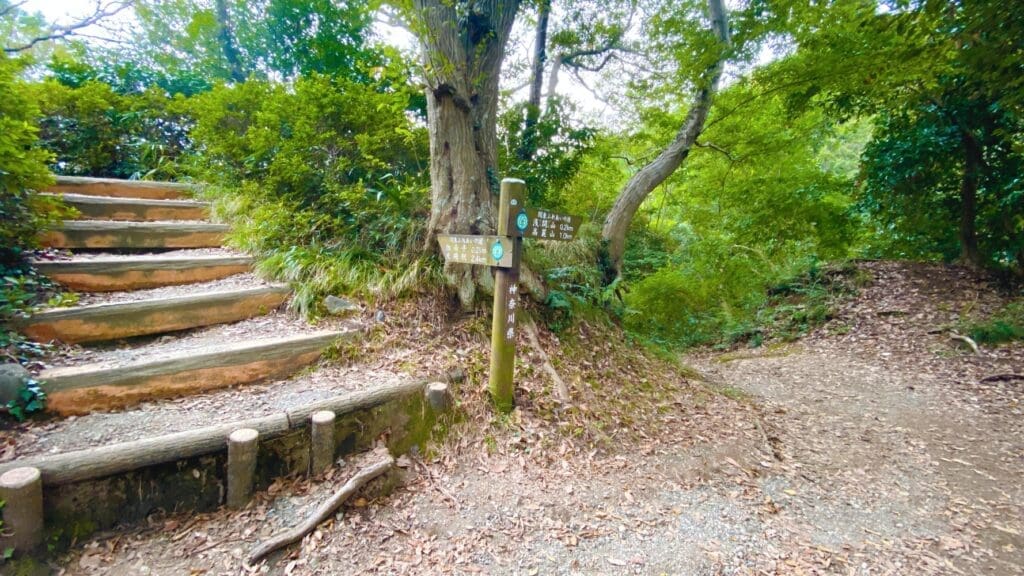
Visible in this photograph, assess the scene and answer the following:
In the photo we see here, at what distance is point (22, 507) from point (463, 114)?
356cm

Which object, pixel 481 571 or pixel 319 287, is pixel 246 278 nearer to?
pixel 319 287

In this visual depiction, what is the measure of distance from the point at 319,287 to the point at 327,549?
2.20m

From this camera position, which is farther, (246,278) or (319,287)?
(246,278)

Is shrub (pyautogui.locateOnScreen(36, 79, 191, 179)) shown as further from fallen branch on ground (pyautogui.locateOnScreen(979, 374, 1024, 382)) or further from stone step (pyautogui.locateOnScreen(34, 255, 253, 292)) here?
fallen branch on ground (pyautogui.locateOnScreen(979, 374, 1024, 382))

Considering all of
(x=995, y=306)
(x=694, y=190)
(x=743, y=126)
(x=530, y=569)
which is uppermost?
(x=743, y=126)

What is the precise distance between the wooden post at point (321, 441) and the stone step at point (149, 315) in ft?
5.57

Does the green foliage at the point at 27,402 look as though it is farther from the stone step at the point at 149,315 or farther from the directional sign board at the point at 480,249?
the directional sign board at the point at 480,249

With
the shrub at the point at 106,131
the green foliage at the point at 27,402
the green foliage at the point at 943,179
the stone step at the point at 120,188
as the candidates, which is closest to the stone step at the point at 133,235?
the stone step at the point at 120,188

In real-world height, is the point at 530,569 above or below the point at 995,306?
below

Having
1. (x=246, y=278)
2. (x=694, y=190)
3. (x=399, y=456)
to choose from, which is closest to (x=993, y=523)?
(x=399, y=456)

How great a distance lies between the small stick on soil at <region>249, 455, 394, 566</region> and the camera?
1956 mm

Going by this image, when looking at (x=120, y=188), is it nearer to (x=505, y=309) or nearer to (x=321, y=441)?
(x=321, y=441)

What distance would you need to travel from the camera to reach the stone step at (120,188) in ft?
15.1

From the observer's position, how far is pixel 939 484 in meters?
3.08
